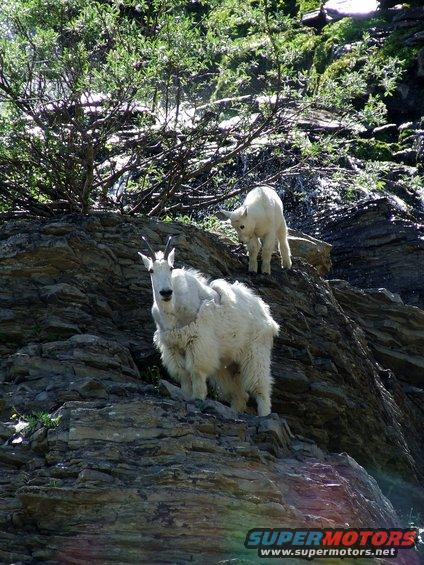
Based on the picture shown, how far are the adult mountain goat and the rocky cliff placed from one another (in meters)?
0.58

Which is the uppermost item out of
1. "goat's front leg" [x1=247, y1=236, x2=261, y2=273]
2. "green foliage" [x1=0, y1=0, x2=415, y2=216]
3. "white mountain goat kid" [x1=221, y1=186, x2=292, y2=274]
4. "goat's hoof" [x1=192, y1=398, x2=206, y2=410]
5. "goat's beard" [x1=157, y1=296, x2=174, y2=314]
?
"green foliage" [x1=0, y1=0, x2=415, y2=216]

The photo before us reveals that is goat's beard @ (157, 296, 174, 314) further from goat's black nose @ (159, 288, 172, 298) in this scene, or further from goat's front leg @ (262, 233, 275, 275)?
goat's front leg @ (262, 233, 275, 275)

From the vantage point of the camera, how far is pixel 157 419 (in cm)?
1116

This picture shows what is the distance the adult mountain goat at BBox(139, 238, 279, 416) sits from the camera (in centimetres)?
1297

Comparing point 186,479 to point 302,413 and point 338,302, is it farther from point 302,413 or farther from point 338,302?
point 338,302

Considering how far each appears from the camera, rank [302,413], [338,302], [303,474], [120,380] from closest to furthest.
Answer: [303,474] < [120,380] < [302,413] < [338,302]

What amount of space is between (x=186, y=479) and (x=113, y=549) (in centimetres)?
114

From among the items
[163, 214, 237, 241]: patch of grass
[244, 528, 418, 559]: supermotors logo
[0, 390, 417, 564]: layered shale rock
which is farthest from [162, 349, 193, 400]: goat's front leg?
[163, 214, 237, 241]: patch of grass

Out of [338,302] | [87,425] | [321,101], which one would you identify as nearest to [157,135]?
[321,101]

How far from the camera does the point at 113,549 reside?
31.3 feet

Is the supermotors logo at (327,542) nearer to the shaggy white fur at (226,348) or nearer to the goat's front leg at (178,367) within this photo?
the shaggy white fur at (226,348)

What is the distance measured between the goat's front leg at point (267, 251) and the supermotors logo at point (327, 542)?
6.36 m

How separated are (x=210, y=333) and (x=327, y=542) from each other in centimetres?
353

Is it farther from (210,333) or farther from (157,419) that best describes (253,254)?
(157,419)
